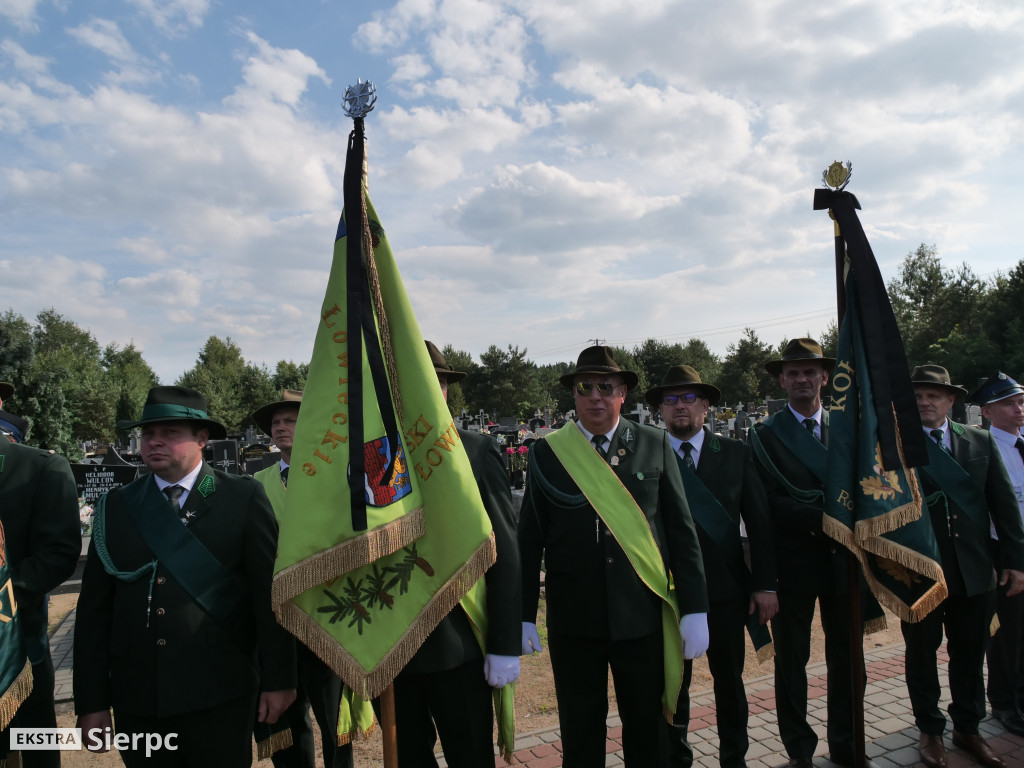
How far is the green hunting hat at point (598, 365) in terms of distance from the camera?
3.45 metres

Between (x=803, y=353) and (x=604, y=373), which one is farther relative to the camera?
(x=803, y=353)

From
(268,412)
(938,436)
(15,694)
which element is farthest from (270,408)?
(938,436)

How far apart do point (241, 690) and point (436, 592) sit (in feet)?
3.32

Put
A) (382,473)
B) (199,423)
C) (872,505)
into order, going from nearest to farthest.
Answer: (382,473) → (199,423) → (872,505)

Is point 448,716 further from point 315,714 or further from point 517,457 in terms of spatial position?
point 517,457

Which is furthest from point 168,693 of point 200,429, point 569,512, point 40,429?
point 40,429

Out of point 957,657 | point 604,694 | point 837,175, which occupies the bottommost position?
point 957,657

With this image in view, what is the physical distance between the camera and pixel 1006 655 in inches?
174

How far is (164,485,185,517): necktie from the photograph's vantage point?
287 centimetres

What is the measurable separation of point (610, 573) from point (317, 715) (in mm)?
1974

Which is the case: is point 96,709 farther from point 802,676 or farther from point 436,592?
point 802,676

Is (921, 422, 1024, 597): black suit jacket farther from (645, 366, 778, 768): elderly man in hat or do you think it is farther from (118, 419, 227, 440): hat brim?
(118, 419, 227, 440): hat brim

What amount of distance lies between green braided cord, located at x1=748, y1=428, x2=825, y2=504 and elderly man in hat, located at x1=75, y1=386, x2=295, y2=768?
120 inches

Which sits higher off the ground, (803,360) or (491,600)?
(803,360)
